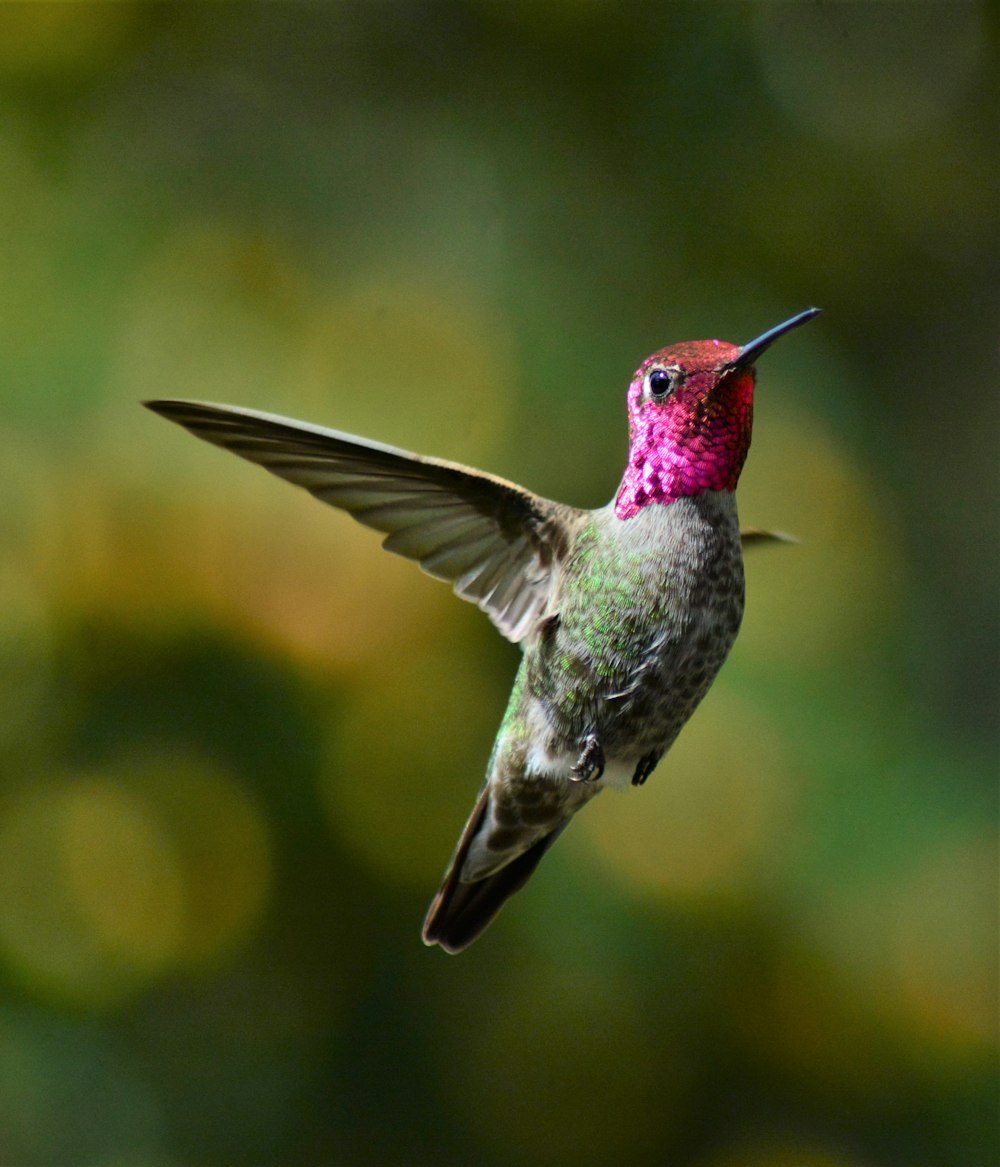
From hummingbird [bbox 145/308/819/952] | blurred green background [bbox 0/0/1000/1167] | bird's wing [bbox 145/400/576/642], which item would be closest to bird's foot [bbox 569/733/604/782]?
hummingbird [bbox 145/308/819/952]

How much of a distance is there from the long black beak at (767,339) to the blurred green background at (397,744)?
55.3 inches

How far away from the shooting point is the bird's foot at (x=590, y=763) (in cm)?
96

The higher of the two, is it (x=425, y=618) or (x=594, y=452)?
(x=594, y=452)

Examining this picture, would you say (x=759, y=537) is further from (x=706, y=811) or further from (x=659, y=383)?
(x=706, y=811)

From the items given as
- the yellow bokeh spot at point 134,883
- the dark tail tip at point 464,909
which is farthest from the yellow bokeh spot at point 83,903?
the dark tail tip at point 464,909

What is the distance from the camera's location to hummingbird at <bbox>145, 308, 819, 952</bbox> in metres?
0.87

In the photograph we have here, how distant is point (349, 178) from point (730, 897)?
150cm

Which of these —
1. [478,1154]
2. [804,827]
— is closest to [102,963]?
[478,1154]

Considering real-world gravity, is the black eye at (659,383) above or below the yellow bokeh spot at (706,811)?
above

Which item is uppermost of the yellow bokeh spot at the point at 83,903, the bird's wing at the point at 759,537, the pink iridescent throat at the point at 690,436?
the pink iridescent throat at the point at 690,436

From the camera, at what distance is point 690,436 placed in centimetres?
87

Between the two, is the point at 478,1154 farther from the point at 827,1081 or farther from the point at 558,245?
the point at 558,245

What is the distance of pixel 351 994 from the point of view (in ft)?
6.98

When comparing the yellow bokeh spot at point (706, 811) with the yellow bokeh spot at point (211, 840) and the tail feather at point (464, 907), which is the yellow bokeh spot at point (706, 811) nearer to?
the yellow bokeh spot at point (211, 840)
